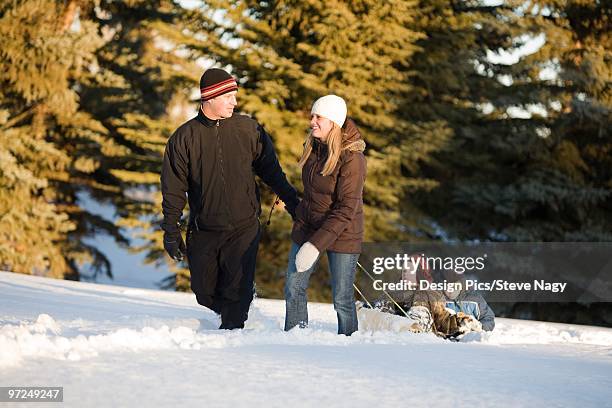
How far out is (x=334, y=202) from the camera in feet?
14.3

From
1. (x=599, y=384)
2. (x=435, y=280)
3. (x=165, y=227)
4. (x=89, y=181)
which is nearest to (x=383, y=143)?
(x=89, y=181)

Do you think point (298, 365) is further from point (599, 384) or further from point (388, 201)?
point (388, 201)

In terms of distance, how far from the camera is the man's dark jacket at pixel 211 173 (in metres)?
4.48

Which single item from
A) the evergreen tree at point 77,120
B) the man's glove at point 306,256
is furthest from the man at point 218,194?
the evergreen tree at point 77,120

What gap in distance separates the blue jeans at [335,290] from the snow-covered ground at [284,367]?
14 centimetres

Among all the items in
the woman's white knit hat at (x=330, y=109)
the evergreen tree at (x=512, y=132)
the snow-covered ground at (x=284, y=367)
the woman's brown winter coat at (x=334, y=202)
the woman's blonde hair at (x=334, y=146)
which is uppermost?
the evergreen tree at (x=512, y=132)

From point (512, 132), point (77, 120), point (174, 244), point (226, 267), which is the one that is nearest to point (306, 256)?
point (226, 267)

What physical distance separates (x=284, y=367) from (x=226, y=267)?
55.6 inches

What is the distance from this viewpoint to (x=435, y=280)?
5.68 metres

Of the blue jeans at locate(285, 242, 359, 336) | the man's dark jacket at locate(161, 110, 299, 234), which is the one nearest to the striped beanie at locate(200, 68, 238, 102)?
the man's dark jacket at locate(161, 110, 299, 234)

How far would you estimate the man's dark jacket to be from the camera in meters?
4.48

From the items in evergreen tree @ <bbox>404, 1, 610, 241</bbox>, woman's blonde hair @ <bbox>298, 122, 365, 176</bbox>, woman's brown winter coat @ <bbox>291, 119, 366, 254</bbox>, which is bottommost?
woman's brown winter coat @ <bbox>291, 119, 366, 254</bbox>

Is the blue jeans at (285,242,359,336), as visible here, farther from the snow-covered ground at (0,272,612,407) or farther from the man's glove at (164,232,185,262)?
the man's glove at (164,232,185,262)

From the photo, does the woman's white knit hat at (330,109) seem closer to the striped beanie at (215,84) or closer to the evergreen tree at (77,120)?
the striped beanie at (215,84)
